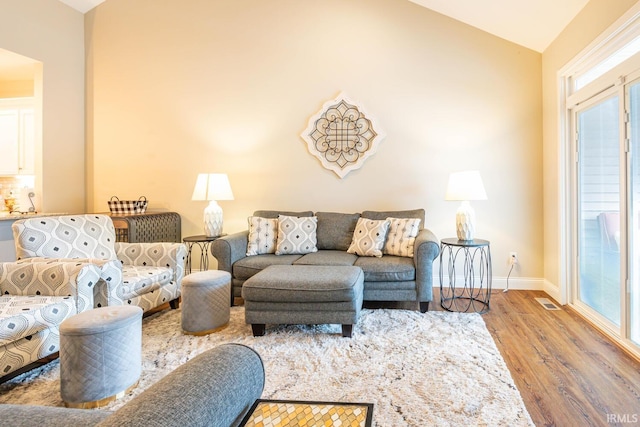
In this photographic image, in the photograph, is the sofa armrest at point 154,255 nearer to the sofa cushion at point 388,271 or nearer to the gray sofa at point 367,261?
the gray sofa at point 367,261

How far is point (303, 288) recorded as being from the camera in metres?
2.51

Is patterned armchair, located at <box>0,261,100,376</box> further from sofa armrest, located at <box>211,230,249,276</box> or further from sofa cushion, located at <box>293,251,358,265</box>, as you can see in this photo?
sofa cushion, located at <box>293,251,358,265</box>

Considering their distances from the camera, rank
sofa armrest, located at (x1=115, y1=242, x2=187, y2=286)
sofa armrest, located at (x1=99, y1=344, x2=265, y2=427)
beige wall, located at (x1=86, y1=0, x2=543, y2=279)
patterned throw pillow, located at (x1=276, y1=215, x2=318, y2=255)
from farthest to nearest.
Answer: beige wall, located at (x1=86, y1=0, x2=543, y2=279) → patterned throw pillow, located at (x1=276, y1=215, x2=318, y2=255) → sofa armrest, located at (x1=115, y1=242, x2=187, y2=286) → sofa armrest, located at (x1=99, y1=344, x2=265, y2=427)

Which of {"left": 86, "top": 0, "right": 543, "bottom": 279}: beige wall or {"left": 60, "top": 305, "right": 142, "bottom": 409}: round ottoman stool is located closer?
{"left": 60, "top": 305, "right": 142, "bottom": 409}: round ottoman stool

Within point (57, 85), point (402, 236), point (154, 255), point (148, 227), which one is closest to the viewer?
point (154, 255)

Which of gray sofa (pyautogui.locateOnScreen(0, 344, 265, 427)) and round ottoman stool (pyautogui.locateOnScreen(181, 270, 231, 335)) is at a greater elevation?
gray sofa (pyautogui.locateOnScreen(0, 344, 265, 427))

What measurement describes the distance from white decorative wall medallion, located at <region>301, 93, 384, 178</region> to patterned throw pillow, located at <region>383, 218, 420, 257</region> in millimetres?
921

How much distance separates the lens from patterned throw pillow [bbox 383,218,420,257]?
3.35m

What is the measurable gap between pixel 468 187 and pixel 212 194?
102 inches

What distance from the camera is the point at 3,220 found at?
3.59 metres

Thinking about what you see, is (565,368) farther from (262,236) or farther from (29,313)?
(29,313)

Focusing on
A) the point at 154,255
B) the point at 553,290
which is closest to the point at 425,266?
the point at 553,290

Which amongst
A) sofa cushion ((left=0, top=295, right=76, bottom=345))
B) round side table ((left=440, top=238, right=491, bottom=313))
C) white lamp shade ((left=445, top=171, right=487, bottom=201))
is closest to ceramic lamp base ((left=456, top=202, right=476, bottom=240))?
white lamp shade ((left=445, top=171, right=487, bottom=201))

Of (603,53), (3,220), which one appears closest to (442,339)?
(603,53)
